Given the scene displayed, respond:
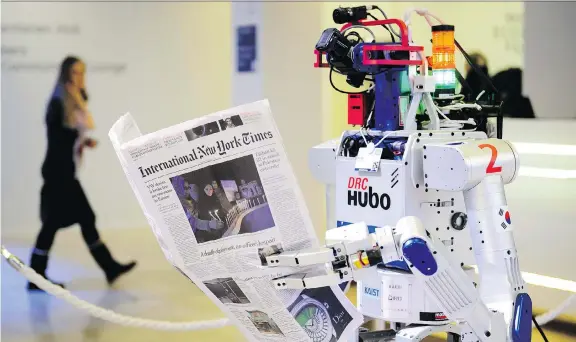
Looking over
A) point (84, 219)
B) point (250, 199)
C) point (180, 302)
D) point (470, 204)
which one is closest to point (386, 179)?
point (470, 204)

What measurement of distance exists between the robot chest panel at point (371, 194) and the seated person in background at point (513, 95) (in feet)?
7.83

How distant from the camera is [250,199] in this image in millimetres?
2781

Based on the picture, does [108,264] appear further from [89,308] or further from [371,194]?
[371,194]

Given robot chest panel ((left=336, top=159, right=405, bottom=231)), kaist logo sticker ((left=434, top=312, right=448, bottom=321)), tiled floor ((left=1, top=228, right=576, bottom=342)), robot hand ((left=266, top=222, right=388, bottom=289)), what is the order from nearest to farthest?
robot hand ((left=266, top=222, right=388, bottom=289)) → robot chest panel ((left=336, top=159, right=405, bottom=231)) → kaist logo sticker ((left=434, top=312, right=448, bottom=321)) → tiled floor ((left=1, top=228, right=576, bottom=342))

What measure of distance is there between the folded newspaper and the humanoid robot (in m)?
0.17

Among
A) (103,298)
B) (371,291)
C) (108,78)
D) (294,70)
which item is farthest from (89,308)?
(108,78)

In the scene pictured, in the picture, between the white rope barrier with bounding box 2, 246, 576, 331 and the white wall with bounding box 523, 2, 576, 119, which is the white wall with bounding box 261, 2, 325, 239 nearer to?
the white wall with bounding box 523, 2, 576, 119

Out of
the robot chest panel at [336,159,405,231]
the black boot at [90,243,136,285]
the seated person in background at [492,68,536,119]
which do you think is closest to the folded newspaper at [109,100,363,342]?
the robot chest panel at [336,159,405,231]

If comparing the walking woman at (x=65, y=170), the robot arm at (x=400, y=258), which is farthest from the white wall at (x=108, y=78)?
the robot arm at (x=400, y=258)

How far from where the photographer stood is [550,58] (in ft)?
19.2

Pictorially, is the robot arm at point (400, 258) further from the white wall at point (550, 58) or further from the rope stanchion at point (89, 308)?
the white wall at point (550, 58)

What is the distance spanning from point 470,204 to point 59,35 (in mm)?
4679

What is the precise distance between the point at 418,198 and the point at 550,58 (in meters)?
2.81

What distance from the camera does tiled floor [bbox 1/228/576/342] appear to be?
5184 millimetres
